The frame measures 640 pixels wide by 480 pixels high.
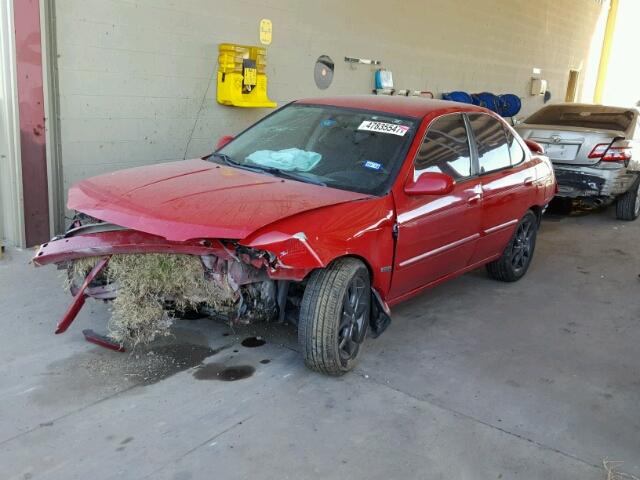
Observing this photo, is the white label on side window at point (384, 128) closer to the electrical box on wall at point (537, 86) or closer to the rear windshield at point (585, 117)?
the rear windshield at point (585, 117)

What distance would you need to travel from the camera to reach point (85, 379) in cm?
376

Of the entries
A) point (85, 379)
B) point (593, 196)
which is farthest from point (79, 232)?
point (593, 196)

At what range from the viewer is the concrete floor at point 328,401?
313 cm

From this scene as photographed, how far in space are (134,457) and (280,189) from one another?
5.79ft

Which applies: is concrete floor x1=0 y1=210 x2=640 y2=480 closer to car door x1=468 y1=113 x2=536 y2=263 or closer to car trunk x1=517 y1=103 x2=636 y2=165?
car door x1=468 y1=113 x2=536 y2=263

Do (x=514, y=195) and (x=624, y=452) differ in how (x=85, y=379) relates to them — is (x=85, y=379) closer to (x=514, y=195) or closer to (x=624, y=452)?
(x=624, y=452)

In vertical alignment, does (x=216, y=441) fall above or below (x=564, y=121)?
below

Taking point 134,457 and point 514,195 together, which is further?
point 514,195

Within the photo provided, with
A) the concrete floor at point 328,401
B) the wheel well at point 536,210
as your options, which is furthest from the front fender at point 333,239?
the wheel well at point 536,210

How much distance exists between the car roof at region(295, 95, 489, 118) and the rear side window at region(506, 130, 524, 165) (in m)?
0.57

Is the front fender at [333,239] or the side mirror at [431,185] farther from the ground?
the side mirror at [431,185]

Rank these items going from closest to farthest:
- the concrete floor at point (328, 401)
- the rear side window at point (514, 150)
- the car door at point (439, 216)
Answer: the concrete floor at point (328, 401), the car door at point (439, 216), the rear side window at point (514, 150)

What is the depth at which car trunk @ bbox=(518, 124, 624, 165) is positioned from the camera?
27.5 feet

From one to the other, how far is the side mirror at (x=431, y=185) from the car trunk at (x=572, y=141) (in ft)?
16.0
